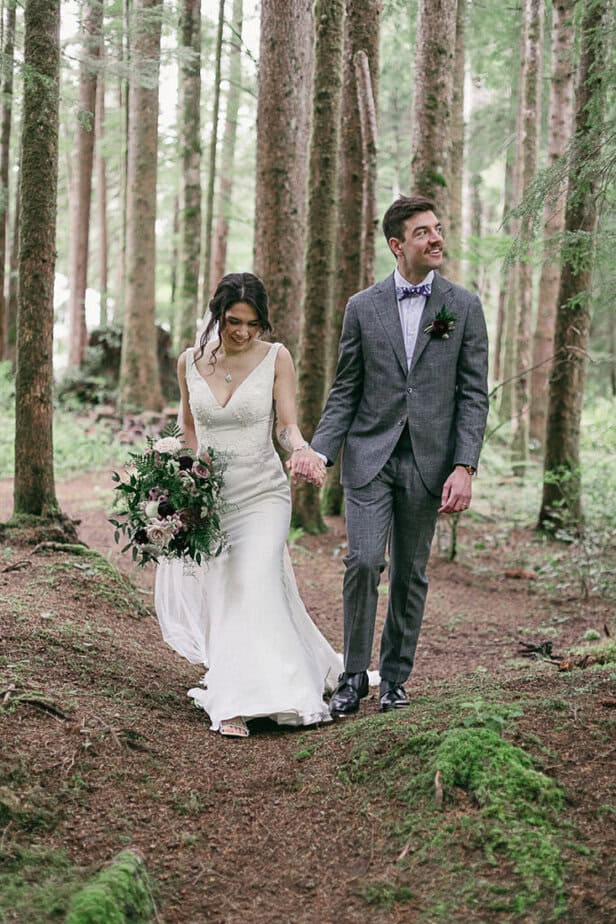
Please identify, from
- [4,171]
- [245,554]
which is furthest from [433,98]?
[4,171]

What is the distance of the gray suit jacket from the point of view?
5223 millimetres

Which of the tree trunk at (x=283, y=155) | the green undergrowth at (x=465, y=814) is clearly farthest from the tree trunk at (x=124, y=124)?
the green undergrowth at (x=465, y=814)

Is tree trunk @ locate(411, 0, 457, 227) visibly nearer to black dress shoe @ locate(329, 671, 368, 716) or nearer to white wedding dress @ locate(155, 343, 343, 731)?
white wedding dress @ locate(155, 343, 343, 731)

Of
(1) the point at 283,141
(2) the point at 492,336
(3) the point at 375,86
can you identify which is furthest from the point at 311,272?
(2) the point at 492,336

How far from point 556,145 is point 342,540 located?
8.83m

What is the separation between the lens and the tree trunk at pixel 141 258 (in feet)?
63.9

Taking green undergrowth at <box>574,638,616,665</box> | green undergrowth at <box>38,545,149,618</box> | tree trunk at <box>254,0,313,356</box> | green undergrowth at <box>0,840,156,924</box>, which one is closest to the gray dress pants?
green undergrowth at <box>574,638,616,665</box>

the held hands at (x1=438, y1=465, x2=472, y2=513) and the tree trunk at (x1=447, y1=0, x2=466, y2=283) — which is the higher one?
the tree trunk at (x1=447, y1=0, x2=466, y2=283)

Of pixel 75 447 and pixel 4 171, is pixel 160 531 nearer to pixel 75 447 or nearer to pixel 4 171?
pixel 75 447

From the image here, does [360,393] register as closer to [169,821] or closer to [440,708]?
[440,708]

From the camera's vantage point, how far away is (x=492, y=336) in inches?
2005

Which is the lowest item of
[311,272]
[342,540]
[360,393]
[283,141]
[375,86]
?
[342,540]

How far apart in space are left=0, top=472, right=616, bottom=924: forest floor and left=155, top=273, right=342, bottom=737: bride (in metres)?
0.28

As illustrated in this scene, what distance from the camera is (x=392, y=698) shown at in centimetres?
536
